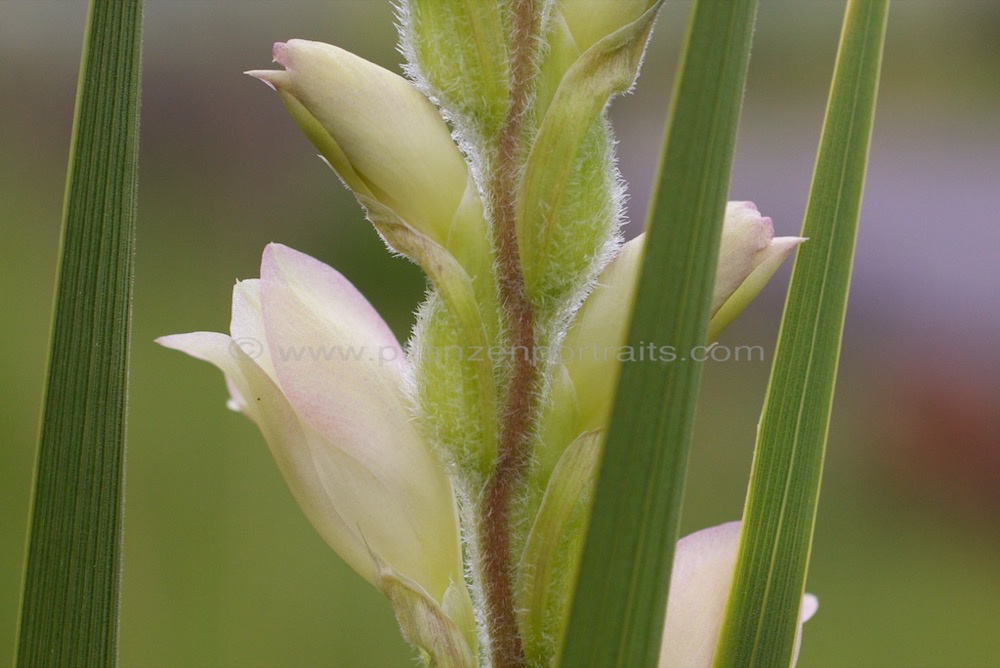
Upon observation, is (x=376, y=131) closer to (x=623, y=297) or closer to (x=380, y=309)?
(x=623, y=297)

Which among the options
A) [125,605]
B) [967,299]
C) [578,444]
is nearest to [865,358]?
[967,299]

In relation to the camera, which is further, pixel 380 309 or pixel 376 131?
pixel 380 309

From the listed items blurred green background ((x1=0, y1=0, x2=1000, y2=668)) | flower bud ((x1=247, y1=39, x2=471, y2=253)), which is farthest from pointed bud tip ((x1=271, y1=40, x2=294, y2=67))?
blurred green background ((x1=0, y1=0, x2=1000, y2=668))

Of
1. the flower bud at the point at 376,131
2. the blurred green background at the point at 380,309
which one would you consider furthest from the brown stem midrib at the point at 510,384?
the blurred green background at the point at 380,309

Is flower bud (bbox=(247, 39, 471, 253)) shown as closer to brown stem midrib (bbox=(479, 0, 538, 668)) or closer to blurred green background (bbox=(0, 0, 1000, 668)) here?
brown stem midrib (bbox=(479, 0, 538, 668))

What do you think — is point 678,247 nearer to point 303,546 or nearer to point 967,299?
point 303,546

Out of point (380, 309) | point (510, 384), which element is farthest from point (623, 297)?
point (380, 309)
